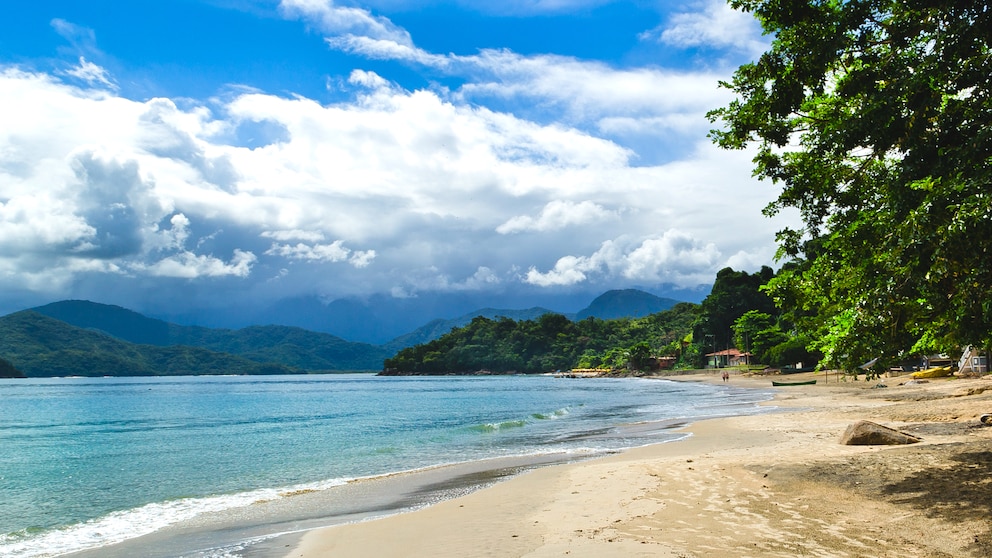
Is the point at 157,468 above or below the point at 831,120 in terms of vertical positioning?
below

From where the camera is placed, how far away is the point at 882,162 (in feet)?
36.7

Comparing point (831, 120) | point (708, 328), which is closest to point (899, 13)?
point (831, 120)

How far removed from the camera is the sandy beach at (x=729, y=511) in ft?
26.5

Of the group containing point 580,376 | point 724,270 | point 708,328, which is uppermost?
point 724,270

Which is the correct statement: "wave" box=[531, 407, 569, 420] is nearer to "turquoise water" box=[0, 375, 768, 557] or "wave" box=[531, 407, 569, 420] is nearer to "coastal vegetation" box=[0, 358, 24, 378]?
"turquoise water" box=[0, 375, 768, 557]

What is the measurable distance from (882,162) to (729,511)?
271 inches

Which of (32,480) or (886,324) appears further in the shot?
(32,480)

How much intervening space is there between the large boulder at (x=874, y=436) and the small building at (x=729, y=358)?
10557cm

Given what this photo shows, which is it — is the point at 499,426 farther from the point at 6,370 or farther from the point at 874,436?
the point at 6,370

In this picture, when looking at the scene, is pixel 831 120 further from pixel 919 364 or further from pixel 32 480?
pixel 919 364

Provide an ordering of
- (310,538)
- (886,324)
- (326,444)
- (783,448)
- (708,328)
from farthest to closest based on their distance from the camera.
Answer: (708,328) → (326,444) → (783,448) → (310,538) → (886,324)

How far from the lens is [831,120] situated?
10.9 metres

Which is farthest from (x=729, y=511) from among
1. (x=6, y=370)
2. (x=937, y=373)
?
(x=6, y=370)

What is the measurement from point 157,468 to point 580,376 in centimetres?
15342
